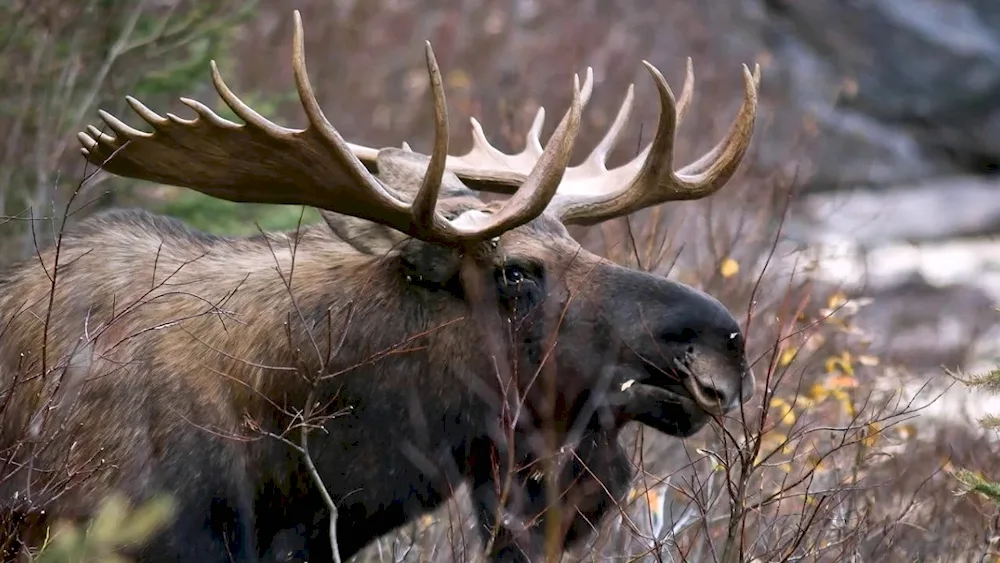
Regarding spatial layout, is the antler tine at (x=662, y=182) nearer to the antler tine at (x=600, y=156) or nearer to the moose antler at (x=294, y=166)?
the antler tine at (x=600, y=156)

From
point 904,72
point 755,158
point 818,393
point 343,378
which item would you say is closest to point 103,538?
point 343,378

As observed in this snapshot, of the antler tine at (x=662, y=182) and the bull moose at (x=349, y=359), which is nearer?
the bull moose at (x=349, y=359)

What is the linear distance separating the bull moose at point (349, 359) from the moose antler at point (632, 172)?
10 centimetres

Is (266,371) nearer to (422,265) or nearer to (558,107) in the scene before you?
(422,265)

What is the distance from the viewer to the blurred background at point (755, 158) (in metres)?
5.32

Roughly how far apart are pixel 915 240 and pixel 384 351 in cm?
1289

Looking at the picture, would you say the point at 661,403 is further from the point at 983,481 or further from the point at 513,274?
the point at 983,481

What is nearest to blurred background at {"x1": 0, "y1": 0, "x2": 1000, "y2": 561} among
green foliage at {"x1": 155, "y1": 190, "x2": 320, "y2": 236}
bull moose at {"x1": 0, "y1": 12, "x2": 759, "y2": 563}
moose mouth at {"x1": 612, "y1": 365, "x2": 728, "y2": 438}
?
green foliage at {"x1": 155, "y1": 190, "x2": 320, "y2": 236}

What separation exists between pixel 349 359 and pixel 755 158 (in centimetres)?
660

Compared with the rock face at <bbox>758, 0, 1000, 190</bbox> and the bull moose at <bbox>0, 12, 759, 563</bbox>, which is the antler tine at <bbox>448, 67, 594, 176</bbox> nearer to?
the bull moose at <bbox>0, 12, 759, 563</bbox>

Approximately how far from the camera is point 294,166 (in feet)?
13.3

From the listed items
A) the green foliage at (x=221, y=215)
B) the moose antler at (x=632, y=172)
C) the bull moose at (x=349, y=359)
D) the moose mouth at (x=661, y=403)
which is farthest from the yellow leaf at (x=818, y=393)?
the green foliage at (x=221, y=215)

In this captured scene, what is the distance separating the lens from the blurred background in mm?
5316

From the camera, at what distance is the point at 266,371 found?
13.7 feet
